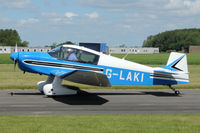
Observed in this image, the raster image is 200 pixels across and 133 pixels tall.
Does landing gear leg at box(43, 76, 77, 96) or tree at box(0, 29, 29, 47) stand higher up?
tree at box(0, 29, 29, 47)

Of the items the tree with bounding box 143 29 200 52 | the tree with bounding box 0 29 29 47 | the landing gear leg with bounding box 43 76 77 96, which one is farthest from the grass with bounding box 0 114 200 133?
the tree with bounding box 143 29 200 52

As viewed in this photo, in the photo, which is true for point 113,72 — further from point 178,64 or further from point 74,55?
point 178,64

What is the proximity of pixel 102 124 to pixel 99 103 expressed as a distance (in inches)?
151

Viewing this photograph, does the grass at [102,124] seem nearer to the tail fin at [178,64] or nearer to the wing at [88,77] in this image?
the wing at [88,77]

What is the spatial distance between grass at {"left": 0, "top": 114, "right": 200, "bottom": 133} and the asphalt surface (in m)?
1.06

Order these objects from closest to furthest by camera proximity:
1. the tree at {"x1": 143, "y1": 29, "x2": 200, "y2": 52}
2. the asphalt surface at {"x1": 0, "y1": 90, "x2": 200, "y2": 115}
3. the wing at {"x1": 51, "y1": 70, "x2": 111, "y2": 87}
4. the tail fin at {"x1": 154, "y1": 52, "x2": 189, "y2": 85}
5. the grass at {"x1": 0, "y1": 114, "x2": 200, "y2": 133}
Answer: the grass at {"x1": 0, "y1": 114, "x2": 200, "y2": 133}, the asphalt surface at {"x1": 0, "y1": 90, "x2": 200, "y2": 115}, the wing at {"x1": 51, "y1": 70, "x2": 111, "y2": 87}, the tail fin at {"x1": 154, "y1": 52, "x2": 189, "y2": 85}, the tree at {"x1": 143, "y1": 29, "x2": 200, "y2": 52}

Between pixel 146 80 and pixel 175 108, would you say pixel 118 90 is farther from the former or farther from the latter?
pixel 175 108

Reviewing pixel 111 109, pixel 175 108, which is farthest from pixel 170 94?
pixel 111 109

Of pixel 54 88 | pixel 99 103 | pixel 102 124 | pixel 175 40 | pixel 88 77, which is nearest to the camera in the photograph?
pixel 102 124

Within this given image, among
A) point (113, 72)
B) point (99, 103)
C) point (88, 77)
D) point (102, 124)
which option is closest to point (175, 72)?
point (113, 72)

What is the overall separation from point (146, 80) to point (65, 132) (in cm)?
702

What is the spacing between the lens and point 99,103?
37.4 feet

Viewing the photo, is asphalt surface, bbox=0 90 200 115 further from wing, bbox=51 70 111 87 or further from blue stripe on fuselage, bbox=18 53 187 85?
wing, bbox=51 70 111 87

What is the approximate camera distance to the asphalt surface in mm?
9789
